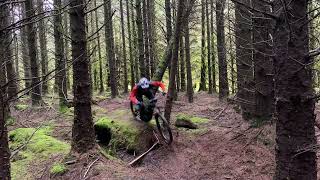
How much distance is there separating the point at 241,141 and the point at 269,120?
93cm

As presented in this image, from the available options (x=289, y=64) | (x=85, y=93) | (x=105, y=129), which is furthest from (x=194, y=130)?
(x=289, y=64)

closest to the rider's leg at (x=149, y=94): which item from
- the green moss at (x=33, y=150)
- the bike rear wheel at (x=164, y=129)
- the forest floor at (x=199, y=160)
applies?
the bike rear wheel at (x=164, y=129)

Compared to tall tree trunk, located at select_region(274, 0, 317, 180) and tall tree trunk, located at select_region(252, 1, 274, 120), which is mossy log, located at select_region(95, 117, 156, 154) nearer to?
tall tree trunk, located at select_region(252, 1, 274, 120)

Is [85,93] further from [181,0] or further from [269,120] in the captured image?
[269,120]

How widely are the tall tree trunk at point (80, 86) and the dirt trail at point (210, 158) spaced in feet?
2.42

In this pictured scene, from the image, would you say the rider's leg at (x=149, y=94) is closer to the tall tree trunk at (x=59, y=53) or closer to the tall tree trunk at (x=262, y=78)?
the tall tree trunk at (x=59, y=53)

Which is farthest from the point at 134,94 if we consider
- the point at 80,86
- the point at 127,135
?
the point at 80,86

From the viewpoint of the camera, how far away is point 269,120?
8.97m

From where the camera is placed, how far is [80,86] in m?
7.46

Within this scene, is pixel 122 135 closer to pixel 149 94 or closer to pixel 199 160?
pixel 149 94

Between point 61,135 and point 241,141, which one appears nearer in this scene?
point 241,141

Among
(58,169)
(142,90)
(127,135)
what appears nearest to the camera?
(58,169)

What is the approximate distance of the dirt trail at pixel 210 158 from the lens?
748cm

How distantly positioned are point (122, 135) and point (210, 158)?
2.52 meters
